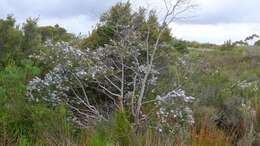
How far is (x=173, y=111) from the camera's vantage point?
28.0ft

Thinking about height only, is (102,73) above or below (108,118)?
above

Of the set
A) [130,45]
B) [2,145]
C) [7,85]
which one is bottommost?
[2,145]

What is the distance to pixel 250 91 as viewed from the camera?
1091 cm

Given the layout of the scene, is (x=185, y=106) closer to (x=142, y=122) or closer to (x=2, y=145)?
(x=142, y=122)

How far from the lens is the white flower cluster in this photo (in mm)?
8344

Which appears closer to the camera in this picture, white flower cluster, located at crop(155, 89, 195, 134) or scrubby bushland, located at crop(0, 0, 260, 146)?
scrubby bushland, located at crop(0, 0, 260, 146)

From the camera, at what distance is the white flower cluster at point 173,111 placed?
834 centimetres

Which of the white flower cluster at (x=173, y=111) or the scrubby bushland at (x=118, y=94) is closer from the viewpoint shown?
the scrubby bushland at (x=118, y=94)

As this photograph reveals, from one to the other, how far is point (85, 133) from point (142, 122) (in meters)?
1.13

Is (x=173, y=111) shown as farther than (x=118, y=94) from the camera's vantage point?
No

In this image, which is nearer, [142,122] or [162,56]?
[142,122]

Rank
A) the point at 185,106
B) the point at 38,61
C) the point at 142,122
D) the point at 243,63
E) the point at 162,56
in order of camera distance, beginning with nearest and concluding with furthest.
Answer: the point at 142,122
the point at 185,106
the point at 38,61
the point at 162,56
the point at 243,63

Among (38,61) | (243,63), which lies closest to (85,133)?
(38,61)

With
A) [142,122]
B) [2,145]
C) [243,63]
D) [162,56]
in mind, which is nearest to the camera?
[2,145]
